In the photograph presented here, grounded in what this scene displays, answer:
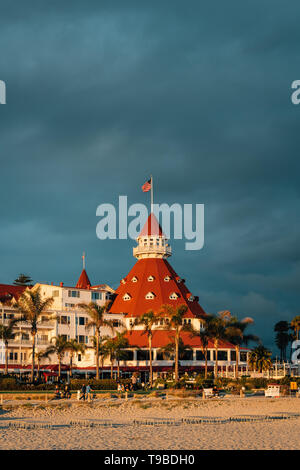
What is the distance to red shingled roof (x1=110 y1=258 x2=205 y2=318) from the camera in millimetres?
95375

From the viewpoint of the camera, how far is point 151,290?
97.6 metres

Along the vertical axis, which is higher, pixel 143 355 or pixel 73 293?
pixel 73 293

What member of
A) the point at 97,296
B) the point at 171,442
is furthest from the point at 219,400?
the point at 97,296

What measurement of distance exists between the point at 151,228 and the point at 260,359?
3314 centimetres

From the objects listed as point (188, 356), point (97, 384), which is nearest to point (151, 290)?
point (188, 356)

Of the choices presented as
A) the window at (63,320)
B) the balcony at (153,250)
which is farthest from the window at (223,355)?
the window at (63,320)

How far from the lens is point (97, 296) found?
96.5m

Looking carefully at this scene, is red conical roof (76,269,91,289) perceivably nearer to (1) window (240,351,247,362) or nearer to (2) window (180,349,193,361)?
(2) window (180,349,193,361)

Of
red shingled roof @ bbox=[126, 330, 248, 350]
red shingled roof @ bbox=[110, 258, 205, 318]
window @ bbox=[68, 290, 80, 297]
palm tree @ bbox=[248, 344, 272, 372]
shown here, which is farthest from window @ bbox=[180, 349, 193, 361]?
window @ bbox=[68, 290, 80, 297]

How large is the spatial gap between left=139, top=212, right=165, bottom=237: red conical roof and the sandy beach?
189 feet

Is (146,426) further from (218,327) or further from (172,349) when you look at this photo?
(172,349)
